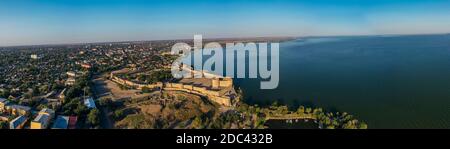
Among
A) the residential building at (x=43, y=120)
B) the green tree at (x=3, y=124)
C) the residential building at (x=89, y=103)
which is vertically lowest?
the green tree at (x=3, y=124)

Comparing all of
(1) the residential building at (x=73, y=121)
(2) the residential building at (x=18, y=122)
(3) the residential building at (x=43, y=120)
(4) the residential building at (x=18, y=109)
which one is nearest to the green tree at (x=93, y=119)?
(1) the residential building at (x=73, y=121)

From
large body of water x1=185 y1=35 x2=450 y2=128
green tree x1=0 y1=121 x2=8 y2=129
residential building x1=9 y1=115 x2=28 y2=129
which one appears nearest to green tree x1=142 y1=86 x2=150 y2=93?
large body of water x1=185 y1=35 x2=450 y2=128

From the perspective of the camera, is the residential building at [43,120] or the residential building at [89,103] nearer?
the residential building at [43,120]

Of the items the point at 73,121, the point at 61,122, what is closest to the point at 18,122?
the point at 61,122

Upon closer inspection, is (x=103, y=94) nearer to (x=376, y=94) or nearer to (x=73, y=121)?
(x=73, y=121)

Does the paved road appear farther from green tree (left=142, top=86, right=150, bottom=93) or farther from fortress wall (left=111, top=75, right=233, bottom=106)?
green tree (left=142, top=86, right=150, bottom=93)

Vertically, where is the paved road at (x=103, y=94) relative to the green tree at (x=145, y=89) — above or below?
below

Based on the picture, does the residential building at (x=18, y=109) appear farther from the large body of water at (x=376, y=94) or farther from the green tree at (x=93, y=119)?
the large body of water at (x=376, y=94)
